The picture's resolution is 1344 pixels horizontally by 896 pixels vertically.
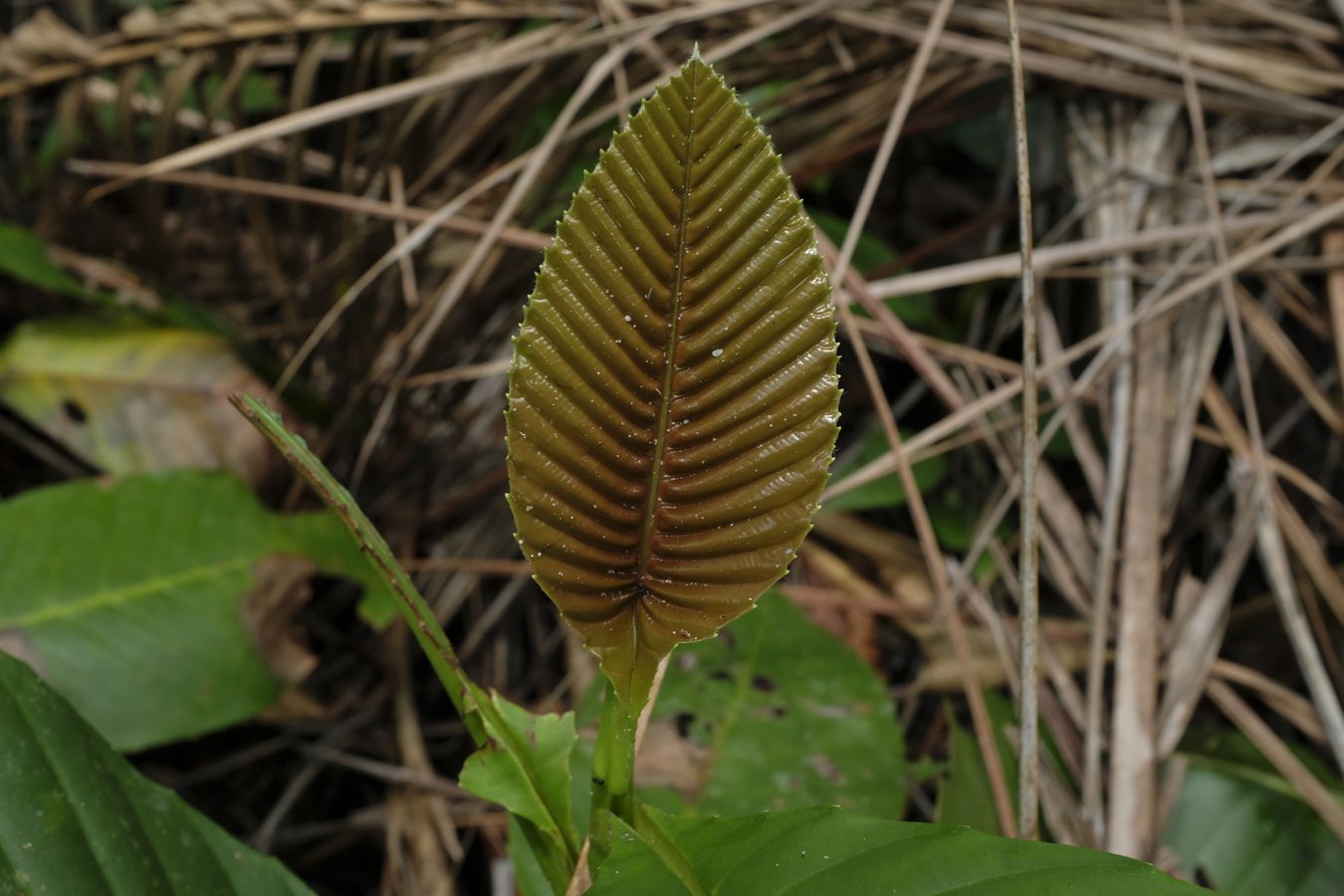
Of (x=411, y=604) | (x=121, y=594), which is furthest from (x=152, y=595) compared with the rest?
(x=411, y=604)

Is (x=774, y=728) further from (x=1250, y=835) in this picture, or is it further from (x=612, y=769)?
(x=612, y=769)

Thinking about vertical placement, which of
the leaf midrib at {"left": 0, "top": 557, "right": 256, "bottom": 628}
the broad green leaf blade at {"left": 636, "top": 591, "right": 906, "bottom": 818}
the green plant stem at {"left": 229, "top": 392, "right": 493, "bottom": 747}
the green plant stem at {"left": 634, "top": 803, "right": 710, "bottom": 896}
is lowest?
the broad green leaf blade at {"left": 636, "top": 591, "right": 906, "bottom": 818}

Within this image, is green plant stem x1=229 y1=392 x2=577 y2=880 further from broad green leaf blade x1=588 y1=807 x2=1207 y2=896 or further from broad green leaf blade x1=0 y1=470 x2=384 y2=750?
broad green leaf blade x1=0 y1=470 x2=384 y2=750

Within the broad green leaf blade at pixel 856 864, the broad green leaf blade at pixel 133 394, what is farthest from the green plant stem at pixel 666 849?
the broad green leaf blade at pixel 133 394

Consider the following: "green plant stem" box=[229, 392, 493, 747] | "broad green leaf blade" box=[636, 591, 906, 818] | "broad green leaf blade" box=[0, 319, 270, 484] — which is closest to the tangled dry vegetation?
"broad green leaf blade" box=[0, 319, 270, 484]

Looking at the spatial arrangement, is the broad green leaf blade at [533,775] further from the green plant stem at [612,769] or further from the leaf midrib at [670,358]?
the leaf midrib at [670,358]

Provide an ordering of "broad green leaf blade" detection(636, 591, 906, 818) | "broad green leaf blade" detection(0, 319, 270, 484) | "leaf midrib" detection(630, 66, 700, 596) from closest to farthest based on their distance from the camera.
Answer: "leaf midrib" detection(630, 66, 700, 596) → "broad green leaf blade" detection(636, 591, 906, 818) → "broad green leaf blade" detection(0, 319, 270, 484)
